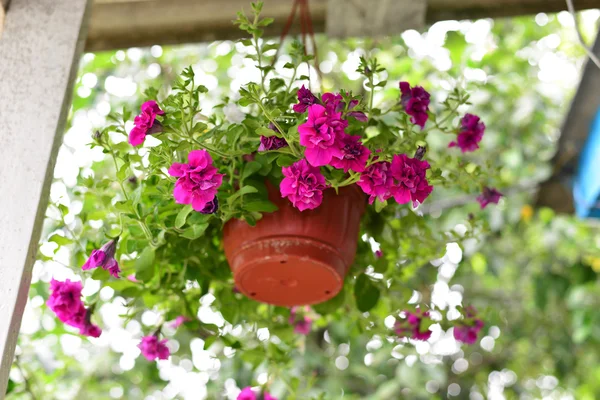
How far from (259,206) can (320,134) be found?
21cm

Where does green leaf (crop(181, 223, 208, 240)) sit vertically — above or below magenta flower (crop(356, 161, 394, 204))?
below

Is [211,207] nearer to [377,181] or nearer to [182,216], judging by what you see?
[182,216]

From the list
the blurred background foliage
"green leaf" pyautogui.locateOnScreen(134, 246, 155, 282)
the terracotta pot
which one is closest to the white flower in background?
the terracotta pot

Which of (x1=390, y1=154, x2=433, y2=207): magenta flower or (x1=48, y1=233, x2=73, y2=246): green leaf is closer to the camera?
(x1=390, y1=154, x2=433, y2=207): magenta flower

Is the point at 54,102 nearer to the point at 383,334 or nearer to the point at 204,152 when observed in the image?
the point at 204,152

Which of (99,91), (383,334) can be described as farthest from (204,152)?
(99,91)

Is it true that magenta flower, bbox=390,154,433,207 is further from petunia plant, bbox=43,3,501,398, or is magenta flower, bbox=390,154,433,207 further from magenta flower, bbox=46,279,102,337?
magenta flower, bbox=46,279,102,337

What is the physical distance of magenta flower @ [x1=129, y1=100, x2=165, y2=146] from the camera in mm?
936

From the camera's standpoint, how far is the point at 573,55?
386 cm

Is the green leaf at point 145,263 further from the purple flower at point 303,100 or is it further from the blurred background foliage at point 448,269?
the blurred background foliage at point 448,269

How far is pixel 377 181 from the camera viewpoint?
0.95 metres

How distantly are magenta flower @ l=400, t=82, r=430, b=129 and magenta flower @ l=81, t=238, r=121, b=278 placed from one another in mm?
487

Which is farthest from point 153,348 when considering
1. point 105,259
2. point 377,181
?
point 377,181

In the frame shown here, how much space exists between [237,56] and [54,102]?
2.14m
